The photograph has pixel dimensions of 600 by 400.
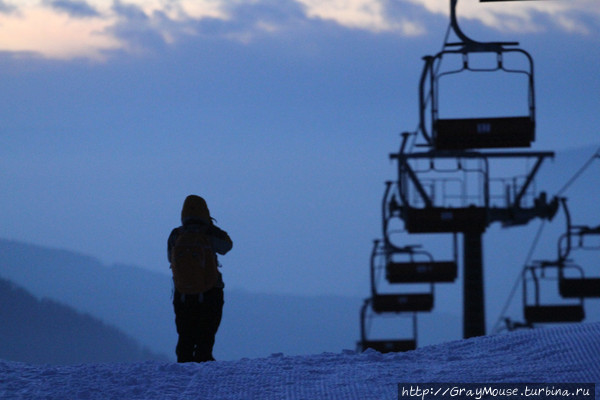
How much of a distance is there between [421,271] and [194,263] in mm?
13898

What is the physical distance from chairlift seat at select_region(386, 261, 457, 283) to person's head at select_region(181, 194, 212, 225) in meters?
13.4

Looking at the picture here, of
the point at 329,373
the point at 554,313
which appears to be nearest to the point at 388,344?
the point at 554,313

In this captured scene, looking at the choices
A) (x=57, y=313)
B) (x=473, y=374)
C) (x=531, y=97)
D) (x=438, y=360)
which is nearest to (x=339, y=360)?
(x=438, y=360)

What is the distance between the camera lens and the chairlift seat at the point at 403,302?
20.9 meters

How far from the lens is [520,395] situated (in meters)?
3.84

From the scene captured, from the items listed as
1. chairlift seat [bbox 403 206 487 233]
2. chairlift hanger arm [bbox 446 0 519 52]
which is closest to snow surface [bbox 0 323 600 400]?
chairlift hanger arm [bbox 446 0 519 52]

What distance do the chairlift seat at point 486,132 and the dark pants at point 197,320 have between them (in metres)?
4.54

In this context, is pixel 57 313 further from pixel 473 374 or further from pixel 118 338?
pixel 473 374

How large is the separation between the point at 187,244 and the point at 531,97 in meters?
5.21

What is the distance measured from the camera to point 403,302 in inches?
829

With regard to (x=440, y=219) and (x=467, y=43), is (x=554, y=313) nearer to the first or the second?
(x=440, y=219)

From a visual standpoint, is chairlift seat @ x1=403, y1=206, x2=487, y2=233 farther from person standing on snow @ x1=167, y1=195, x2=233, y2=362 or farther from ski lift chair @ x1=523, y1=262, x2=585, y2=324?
person standing on snow @ x1=167, y1=195, x2=233, y2=362

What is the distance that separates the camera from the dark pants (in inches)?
224

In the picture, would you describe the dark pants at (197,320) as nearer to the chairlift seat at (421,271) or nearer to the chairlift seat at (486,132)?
the chairlift seat at (486,132)
